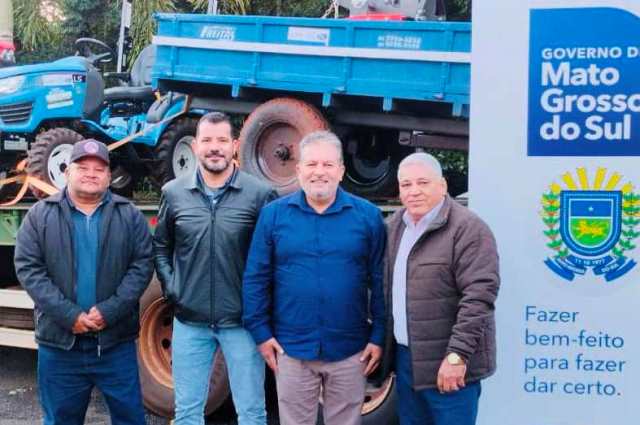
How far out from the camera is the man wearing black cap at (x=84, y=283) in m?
3.78

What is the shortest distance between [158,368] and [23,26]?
1449cm

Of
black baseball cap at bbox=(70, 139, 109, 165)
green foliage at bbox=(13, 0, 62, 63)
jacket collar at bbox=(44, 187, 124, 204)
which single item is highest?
green foliage at bbox=(13, 0, 62, 63)

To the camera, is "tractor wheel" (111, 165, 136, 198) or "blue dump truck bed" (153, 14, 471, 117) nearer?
"blue dump truck bed" (153, 14, 471, 117)

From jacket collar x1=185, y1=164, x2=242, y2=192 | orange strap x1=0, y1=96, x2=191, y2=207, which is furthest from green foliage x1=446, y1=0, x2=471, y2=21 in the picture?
jacket collar x1=185, y1=164, x2=242, y2=192

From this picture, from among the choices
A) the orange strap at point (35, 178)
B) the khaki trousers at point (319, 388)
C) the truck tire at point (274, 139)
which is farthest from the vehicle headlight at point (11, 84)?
the khaki trousers at point (319, 388)

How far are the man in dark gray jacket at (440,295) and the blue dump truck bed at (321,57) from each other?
3347 millimetres

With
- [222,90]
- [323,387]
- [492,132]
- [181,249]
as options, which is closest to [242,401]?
[323,387]

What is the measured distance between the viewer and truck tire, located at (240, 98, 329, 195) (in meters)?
7.37

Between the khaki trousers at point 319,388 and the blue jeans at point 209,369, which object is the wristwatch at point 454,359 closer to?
the khaki trousers at point 319,388

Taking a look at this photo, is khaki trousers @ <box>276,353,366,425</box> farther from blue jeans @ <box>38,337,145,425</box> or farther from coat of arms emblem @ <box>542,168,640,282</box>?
coat of arms emblem @ <box>542,168,640,282</box>

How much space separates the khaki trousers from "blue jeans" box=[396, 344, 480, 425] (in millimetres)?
190

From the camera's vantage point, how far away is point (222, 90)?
8.25 meters

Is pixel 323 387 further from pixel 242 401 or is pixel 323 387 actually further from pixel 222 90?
pixel 222 90

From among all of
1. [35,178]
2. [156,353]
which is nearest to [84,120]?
[35,178]
